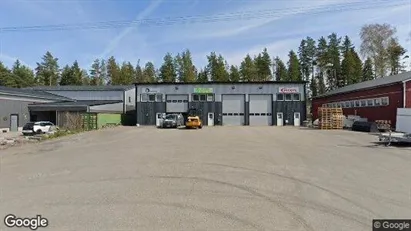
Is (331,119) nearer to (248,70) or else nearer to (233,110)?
(233,110)

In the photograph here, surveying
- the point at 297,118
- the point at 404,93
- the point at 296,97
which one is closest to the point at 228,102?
the point at 296,97

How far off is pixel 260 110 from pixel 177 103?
11.9 metres

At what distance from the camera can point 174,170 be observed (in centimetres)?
1068

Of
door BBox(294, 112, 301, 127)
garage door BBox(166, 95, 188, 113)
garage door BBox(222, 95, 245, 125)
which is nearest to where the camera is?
door BBox(294, 112, 301, 127)

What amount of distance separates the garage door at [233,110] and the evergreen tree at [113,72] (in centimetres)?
5047

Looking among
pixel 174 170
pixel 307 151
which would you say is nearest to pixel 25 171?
pixel 174 170

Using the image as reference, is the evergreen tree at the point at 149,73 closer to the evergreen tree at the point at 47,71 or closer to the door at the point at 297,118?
the evergreen tree at the point at 47,71

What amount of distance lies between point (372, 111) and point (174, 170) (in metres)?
30.7

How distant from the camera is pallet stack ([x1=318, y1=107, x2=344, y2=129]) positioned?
116 ft

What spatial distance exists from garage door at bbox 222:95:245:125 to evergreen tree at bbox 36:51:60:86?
63955mm

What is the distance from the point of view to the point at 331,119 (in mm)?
35594

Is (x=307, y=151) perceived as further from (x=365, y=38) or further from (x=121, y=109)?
(x=365, y=38)

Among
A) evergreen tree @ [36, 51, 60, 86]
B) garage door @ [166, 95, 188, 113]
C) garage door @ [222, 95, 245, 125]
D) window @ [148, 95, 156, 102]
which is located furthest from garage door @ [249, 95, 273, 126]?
evergreen tree @ [36, 51, 60, 86]

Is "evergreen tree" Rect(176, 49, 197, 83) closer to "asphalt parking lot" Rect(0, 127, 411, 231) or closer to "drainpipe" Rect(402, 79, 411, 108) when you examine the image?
"drainpipe" Rect(402, 79, 411, 108)
